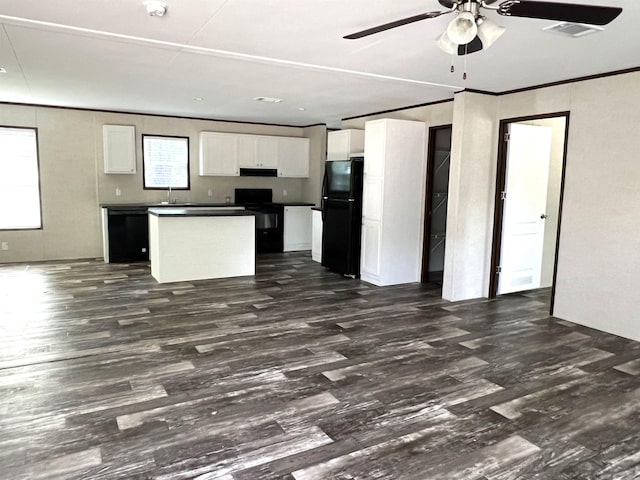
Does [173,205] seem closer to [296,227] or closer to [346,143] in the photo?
[296,227]

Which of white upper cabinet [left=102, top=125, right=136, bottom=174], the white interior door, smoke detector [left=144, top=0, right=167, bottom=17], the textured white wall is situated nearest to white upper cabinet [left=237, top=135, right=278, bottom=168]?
white upper cabinet [left=102, top=125, right=136, bottom=174]

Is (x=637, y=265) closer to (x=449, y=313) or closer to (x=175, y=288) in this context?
(x=449, y=313)

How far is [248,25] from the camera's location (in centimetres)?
318

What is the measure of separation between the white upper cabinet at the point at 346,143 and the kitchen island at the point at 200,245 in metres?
1.87

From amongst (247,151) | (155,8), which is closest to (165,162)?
(247,151)

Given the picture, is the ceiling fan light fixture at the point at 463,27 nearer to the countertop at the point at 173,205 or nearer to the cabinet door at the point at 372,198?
the cabinet door at the point at 372,198

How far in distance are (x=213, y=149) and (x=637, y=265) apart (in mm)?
6512

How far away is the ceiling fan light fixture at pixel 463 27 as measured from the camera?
2.27 metres

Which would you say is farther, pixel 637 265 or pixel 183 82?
pixel 183 82

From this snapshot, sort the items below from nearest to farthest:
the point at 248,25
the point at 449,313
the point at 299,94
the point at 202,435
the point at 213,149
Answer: the point at 202,435 < the point at 248,25 < the point at 449,313 < the point at 299,94 < the point at 213,149

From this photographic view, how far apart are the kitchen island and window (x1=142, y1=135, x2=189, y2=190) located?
1.84 metres

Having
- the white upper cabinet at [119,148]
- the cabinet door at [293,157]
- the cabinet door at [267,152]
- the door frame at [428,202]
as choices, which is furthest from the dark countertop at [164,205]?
the door frame at [428,202]

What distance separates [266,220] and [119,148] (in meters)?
2.74

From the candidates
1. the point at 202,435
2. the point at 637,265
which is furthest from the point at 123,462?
the point at 637,265
